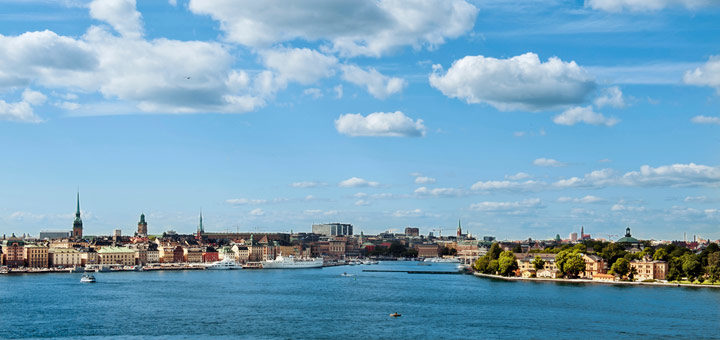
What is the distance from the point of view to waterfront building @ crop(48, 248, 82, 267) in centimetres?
13875

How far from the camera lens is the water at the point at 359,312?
1758 inches

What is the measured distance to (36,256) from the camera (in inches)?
5354

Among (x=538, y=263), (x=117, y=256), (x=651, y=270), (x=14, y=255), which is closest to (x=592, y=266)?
(x=538, y=263)

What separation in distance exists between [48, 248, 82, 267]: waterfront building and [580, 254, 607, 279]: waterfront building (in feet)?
280

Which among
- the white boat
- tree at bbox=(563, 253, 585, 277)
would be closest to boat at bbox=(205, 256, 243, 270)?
the white boat

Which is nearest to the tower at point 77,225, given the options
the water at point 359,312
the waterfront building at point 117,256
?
the waterfront building at point 117,256

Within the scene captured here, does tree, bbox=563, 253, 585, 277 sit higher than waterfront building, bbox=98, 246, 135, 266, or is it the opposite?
tree, bbox=563, 253, 585, 277

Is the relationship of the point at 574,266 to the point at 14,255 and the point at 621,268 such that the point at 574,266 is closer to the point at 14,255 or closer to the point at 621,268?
the point at 621,268

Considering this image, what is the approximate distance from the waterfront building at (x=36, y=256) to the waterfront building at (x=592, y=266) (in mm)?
87155

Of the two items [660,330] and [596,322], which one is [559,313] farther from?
[660,330]

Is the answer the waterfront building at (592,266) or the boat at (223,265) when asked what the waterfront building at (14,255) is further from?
the waterfront building at (592,266)

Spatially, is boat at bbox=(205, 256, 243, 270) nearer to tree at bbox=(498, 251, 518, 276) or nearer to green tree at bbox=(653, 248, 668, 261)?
tree at bbox=(498, 251, 518, 276)

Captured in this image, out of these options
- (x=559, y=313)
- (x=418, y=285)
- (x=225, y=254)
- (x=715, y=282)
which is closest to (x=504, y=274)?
(x=418, y=285)

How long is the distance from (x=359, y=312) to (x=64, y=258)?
320 ft
